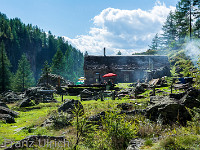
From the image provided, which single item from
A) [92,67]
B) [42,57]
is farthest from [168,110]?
[42,57]

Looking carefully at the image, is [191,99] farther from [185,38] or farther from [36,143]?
[185,38]

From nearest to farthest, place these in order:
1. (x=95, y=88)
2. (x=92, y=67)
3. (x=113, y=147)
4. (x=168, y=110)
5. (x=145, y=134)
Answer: (x=113, y=147) → (x=145, y=134) → (x=168, y=110) → (x=95, y=88) → (x=92, y=67)

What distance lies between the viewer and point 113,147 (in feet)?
17.2

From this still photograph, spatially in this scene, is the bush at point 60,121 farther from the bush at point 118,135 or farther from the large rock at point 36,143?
the bush at point 118,135

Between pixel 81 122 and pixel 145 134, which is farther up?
pixel 81 122

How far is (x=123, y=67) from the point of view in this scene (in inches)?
1523

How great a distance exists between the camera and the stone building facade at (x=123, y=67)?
124 ft

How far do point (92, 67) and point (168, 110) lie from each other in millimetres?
31813

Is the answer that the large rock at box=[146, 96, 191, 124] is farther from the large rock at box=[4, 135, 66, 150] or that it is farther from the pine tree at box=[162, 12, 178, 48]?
the pine tree at box=[162, 12, 178, 48]

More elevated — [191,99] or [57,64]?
[57,64]

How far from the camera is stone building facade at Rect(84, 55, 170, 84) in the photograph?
37.7 meters

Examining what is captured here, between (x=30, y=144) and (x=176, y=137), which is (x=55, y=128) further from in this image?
(x=176, y=137)

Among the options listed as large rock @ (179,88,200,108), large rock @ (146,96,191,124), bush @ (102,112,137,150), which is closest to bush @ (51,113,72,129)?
bush @ (102,112,137,150)

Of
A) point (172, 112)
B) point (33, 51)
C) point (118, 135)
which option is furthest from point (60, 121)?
point (33, 51)
